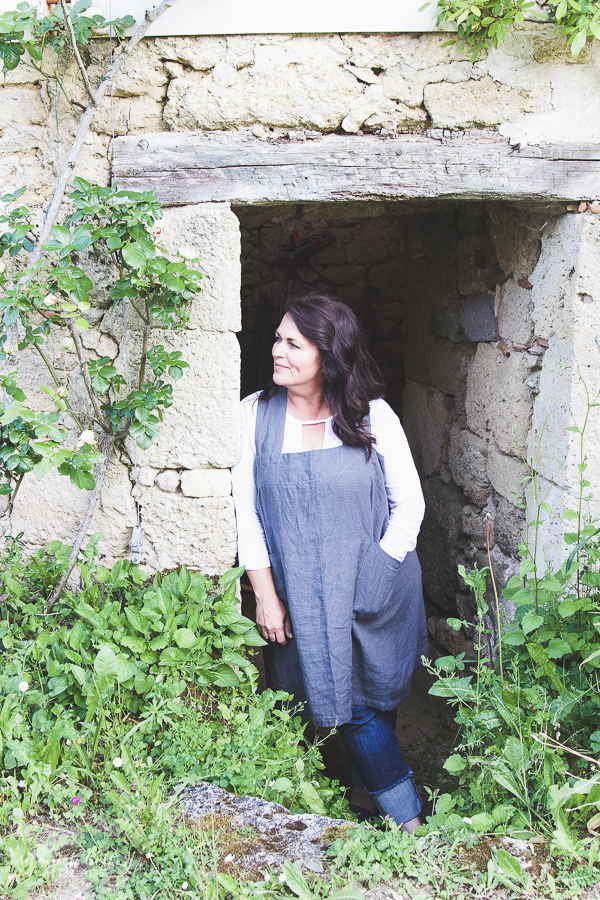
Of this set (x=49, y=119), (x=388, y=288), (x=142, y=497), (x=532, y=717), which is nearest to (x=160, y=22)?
(x=49, y=119)

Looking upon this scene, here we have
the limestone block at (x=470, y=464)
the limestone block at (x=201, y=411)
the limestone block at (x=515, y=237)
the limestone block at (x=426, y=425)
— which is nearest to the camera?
the limestone block at (x=201, y=411)

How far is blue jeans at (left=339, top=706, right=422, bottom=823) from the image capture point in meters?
2.34

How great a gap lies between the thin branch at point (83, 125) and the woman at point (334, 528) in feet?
2.74

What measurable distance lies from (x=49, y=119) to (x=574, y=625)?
238 cm

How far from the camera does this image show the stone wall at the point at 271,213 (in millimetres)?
2051

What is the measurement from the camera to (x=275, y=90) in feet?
6.72

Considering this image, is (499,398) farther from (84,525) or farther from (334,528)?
(84,525)

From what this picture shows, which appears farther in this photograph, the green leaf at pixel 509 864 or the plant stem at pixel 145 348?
the plant stem at pixel 145 348

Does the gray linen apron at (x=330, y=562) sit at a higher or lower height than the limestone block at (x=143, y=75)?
lower

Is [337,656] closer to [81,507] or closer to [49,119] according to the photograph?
[81,507]

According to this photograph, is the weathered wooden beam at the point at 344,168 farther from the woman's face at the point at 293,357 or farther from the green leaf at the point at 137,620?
the green leaf at the point at 137,620

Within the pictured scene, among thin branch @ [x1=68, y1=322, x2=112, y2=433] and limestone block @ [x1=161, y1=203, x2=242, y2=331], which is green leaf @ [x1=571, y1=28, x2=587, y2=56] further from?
thin branch @ [x1=68, y1=322, x2=112, y2=433]

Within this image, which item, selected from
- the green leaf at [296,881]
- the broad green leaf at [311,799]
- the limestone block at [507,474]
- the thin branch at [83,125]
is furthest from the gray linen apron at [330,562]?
the thin branch at [83,125]

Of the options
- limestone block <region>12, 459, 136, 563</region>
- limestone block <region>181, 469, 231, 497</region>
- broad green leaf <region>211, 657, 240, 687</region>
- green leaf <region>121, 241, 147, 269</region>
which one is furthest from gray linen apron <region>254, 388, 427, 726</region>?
green leaf <region>121, 241, 147, 269</region>
